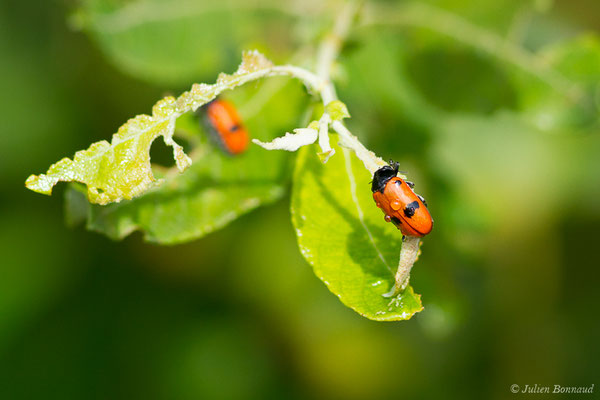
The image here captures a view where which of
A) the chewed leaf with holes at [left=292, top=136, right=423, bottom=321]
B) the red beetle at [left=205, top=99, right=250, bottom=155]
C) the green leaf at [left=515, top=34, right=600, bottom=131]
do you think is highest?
the green leaf at [left=515, top=34, right=600, bottom=131]

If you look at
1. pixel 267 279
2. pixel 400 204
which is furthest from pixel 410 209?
pixel 267 279

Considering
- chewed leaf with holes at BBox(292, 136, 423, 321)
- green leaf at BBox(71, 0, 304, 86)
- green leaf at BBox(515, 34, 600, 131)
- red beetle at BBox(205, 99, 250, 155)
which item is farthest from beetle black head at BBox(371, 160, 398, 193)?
green leaf at BBox(71, 0, 304, 86)

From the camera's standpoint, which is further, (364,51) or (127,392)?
(127,392)

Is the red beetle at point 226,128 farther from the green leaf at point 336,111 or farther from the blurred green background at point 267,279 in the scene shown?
the blurred green background at point 267,279

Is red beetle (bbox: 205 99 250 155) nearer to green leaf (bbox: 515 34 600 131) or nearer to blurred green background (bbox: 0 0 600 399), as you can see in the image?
blurred green background (bbox: 0 0 600 399)

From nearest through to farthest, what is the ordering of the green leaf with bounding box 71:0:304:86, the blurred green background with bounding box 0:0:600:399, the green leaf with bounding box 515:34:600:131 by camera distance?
the green leaf with bounding box 515:34:600:131, the green leaf with bounding box 71:0:304:86, the blurred green background with bounding box 0:0:600:399

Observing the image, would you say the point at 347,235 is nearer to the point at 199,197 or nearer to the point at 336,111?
the point at 336,111

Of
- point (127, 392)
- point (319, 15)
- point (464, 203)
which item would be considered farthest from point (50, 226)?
A: point (464, 203)

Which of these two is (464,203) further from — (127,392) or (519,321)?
(127,392)
